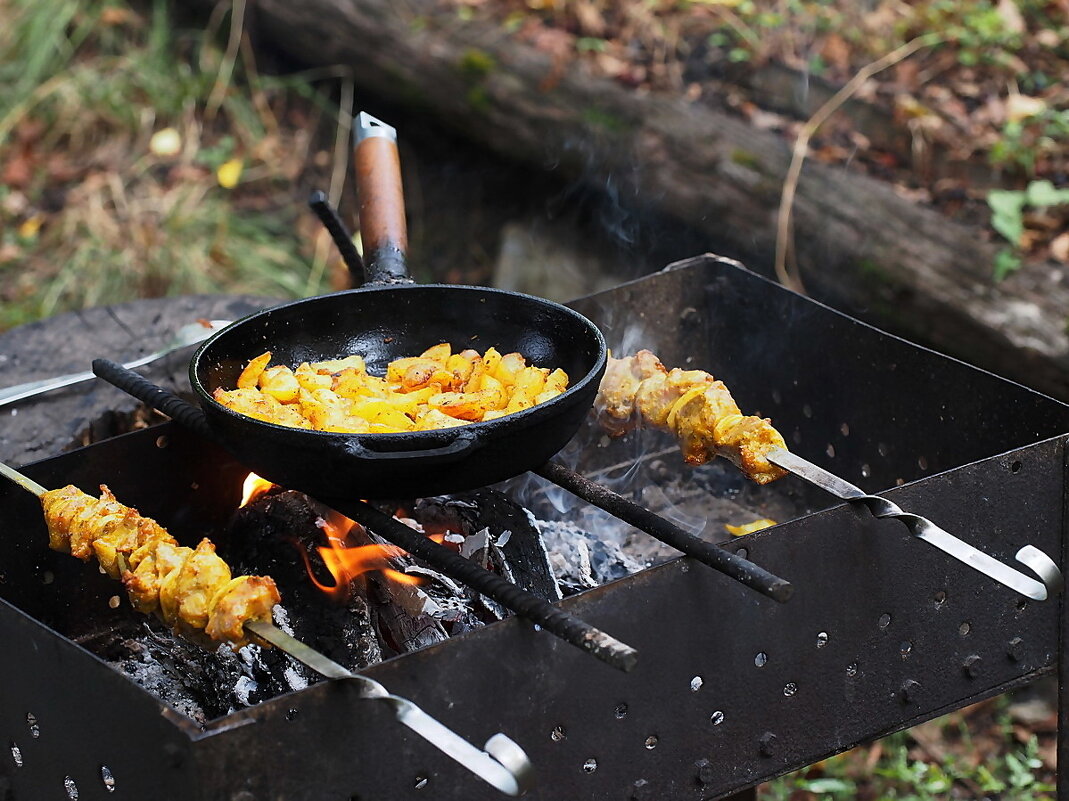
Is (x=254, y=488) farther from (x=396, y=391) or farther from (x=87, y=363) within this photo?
(x=87, y=363)

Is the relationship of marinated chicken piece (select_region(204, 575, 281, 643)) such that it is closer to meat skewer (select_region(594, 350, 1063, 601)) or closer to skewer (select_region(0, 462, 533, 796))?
skewer (select_region(0, 462, 533, 796))

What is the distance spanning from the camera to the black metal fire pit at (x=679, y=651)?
192 cm

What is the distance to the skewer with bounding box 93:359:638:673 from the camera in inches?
70.4

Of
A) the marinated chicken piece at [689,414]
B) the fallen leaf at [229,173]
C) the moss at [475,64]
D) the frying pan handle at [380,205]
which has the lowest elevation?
the fallen leaf at [229,173]

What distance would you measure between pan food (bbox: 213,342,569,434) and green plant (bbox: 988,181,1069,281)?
7.52ft

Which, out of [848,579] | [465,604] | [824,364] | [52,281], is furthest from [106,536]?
[52,281]

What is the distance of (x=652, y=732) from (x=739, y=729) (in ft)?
0.63

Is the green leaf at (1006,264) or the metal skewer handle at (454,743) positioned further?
the green leaf at (1006,264)

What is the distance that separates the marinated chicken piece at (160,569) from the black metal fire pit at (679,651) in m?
0.16

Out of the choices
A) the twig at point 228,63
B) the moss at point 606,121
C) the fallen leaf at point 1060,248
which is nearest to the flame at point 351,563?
the fallen leaf at point 1060,248

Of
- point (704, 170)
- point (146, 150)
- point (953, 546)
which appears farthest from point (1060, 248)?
point (146, 150)

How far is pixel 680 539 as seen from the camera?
6.77ft

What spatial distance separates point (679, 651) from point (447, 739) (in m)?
0.60

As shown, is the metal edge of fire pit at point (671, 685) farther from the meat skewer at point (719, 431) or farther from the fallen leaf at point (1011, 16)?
the fallen leaf at point (1011, 16)
